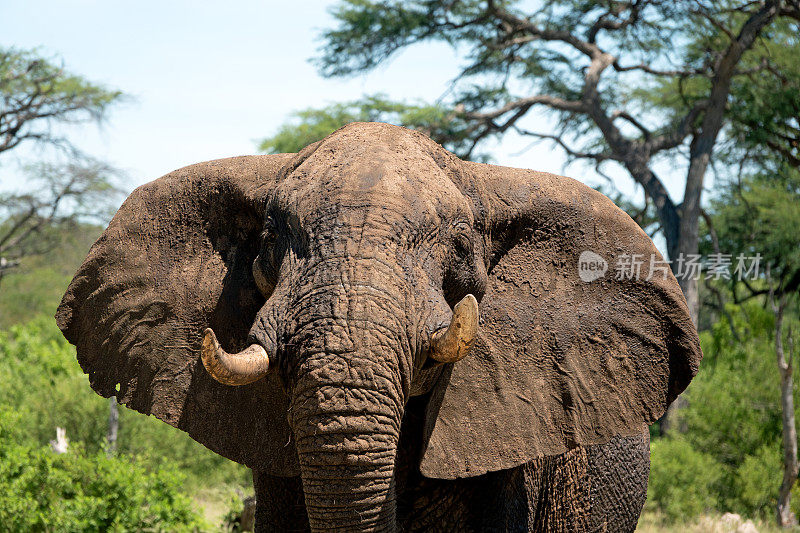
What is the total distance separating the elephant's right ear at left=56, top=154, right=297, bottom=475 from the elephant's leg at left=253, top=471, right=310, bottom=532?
16.4 inches

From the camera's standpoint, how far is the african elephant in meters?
2.36

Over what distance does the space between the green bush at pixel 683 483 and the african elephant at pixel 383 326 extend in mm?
6522

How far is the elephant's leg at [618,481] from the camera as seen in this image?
4.07 meters

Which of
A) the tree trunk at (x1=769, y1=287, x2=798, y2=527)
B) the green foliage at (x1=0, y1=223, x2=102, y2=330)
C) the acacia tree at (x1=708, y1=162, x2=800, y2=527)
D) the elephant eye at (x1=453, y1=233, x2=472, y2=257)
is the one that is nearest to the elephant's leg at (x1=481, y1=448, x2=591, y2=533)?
the elephant eye at (x1=453, y1=233, x2=472, y2=257)

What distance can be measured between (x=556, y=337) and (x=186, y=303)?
1257 mm

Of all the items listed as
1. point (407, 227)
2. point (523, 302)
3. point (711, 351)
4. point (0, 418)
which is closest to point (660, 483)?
point (711, 351)

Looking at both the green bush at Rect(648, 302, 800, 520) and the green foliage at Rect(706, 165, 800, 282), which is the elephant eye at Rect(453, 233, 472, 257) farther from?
the green foliage at Rect(706, 165, 800, 282)

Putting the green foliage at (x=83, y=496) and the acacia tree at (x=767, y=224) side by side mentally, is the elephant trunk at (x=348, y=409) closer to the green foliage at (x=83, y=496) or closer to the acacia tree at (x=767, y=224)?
the green foliage at (x=83, y=496)

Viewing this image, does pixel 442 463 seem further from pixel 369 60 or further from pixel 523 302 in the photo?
pixel 369 60

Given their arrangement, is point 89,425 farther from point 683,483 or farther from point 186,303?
point 186,303

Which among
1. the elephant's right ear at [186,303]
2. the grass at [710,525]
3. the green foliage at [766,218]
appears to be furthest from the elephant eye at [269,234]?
the green foliage at [766,218]

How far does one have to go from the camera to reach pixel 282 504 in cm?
353

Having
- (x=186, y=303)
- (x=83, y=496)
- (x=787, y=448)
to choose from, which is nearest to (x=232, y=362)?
(x=186, y=303)

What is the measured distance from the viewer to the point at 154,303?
10.8 feet
